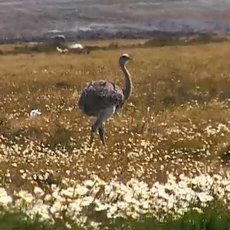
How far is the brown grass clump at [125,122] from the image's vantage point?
38.8 feet

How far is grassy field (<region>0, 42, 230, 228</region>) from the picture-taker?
1143 centimetres

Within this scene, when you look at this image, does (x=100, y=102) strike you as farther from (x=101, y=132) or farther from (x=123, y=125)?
(x=123, y=125)

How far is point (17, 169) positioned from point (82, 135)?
6255 mm

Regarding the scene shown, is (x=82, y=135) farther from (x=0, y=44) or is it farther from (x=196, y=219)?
(x=0, y=44)

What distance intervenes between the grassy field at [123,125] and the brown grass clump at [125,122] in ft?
0.06

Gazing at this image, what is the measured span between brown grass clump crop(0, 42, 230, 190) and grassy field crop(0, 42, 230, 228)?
0.06 ft

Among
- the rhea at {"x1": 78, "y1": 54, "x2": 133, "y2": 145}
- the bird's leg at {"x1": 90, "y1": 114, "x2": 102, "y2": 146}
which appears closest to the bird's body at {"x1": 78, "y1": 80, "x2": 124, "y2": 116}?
the rhea at {"x1": 78, "y1": 54, "x2": 133, "y2": 145}

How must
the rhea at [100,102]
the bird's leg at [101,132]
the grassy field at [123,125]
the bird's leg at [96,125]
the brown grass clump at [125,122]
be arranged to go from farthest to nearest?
the rhea at [100,102]
the bird's leg at [96,125]
the bird's leg at [101,132]
the brown grass clump at [125,122]
the grassy field at [123,125]

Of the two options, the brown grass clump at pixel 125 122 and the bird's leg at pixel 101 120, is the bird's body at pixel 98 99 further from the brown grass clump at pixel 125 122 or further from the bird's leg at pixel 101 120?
the brown grass clump at pixel 125 122

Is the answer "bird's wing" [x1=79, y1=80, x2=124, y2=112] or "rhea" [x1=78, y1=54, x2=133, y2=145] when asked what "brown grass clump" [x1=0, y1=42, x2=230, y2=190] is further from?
"bird's wing" [x1=79, y1=80, x2=124, y2=112]

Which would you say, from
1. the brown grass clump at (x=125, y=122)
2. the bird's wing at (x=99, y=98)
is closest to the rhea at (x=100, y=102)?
the bird's wing at (x=99, y=98)

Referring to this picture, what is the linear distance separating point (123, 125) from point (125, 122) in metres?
0.26

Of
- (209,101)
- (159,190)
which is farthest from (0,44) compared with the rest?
(159,190)

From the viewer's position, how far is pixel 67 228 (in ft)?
22.9
